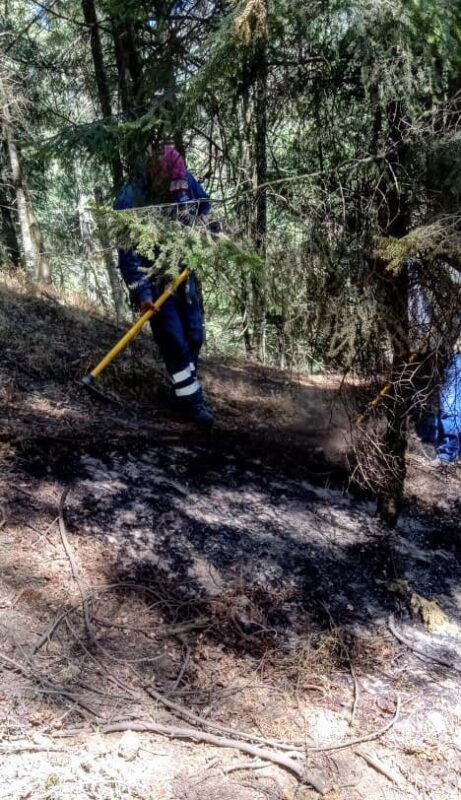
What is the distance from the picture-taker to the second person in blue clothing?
4.99 meters

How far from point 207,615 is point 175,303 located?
3083mm

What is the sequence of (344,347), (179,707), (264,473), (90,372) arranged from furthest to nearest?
(90,372) → (264,473) → (344,347) → (179,707)

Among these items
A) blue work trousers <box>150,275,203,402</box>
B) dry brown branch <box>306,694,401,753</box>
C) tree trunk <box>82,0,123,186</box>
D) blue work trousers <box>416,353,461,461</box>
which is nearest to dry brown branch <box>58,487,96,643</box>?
dry brown branch <box>306,694,401,753</box>

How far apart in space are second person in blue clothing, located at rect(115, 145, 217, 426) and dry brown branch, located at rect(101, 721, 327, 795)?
334 cm

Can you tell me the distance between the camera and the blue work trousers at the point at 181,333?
5.83 meters

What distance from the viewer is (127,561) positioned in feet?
12.9

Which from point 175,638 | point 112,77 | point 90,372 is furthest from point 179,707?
point 112,77

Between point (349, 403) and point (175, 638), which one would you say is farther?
point (349, 403)

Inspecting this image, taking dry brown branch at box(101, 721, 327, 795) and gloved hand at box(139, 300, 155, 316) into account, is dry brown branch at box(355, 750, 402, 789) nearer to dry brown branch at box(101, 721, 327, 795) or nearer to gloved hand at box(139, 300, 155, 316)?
dry brown branch at box(101, 721, 327, 795)

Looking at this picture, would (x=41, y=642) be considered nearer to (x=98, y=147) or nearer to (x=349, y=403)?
(x=349, y=403)

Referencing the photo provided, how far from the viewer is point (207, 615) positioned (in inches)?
146

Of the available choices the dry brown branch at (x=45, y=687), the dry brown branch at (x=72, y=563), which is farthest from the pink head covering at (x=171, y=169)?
the dry brown branch at (x=45, y=687)

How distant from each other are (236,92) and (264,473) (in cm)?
301

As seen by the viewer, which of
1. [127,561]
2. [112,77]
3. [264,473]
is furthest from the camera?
[112,77]
